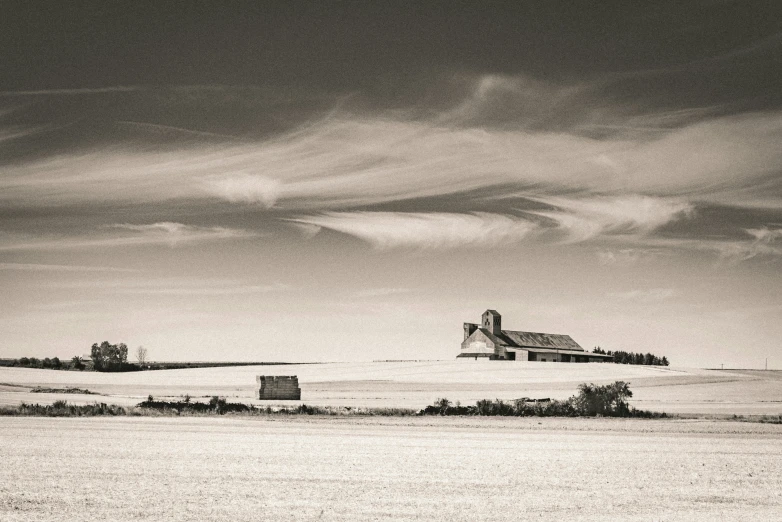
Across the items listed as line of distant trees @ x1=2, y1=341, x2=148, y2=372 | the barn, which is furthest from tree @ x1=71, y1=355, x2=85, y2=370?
the barn

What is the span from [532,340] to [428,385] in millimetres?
55452

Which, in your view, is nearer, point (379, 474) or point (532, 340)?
point (379, 474)

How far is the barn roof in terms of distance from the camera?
114688mm

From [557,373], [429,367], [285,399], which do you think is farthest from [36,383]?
[557,373]

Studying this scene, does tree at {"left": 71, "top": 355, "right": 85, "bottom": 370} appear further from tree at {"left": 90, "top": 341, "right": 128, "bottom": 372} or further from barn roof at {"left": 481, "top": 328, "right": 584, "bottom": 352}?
barn roof at {"left": 481, "top": 328, "right": 584, "bottom": 352}

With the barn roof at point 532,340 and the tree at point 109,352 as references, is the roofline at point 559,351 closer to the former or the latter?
the barn roof at point 532,340

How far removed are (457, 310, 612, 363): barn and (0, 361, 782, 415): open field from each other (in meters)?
17.3

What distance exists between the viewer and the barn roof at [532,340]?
115 m

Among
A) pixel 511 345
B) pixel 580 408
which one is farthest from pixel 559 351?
pixel 580 408

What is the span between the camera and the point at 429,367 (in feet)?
293

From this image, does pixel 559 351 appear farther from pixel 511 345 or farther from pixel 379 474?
pixel 379 474

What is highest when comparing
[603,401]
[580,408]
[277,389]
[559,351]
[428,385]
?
[559,351]

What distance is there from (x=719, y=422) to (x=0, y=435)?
1160 inches

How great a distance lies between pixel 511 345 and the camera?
379 feet
